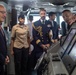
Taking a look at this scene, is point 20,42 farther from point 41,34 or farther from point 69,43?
point 69,43

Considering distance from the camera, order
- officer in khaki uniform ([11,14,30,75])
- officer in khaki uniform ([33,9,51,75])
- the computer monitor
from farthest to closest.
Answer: officer in khaki uniform ([11,14,30,75]) < officer in khaki uniform ([33,9,51,75]) < the computer monitor

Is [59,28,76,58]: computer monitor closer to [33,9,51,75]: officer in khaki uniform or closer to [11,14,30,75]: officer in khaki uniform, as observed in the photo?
[33,9,51,75]: officer in khaki uniform

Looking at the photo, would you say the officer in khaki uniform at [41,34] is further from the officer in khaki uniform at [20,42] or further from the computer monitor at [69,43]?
the computer monitor at [69,43]

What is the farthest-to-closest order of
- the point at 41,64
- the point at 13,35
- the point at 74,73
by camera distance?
the point at 13,35 → the point at 41,64 → the point at 74,73

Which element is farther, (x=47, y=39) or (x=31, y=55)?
(x=31, y=55)

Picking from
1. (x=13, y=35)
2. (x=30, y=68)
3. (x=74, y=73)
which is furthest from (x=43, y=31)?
(x=74, y=73)

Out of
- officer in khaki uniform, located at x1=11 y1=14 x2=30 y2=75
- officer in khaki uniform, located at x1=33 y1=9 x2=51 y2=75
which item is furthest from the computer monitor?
officer in khaki uniform, located at x1=11 y1=14 x2=30 y2=75

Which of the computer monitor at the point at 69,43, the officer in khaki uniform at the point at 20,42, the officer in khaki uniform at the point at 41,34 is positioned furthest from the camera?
the officer in khaki uniform at the point at 20,42

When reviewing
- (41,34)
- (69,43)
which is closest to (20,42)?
(41,34)

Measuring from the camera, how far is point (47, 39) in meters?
4.34

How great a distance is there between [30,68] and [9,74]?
599mm

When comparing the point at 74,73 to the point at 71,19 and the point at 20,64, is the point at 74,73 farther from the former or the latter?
the point at 20,64

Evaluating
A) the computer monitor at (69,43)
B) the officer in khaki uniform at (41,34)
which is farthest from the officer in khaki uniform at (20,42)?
the computer monitor at (69,43)

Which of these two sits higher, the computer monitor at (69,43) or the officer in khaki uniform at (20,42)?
the computer monitor at (69,43)
